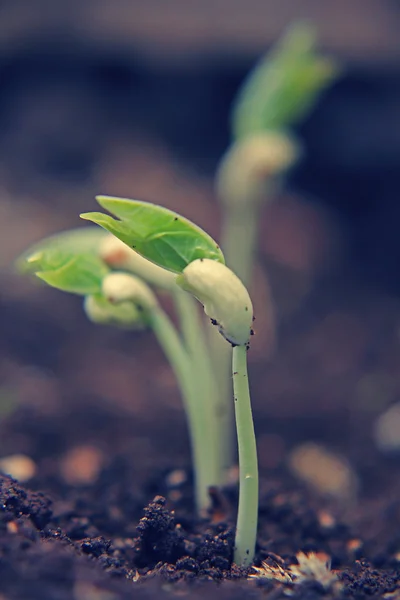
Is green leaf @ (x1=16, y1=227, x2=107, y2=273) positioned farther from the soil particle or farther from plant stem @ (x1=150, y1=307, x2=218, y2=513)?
the soil particle

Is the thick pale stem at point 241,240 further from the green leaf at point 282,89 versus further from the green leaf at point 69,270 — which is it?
the green leaf at point 69,270

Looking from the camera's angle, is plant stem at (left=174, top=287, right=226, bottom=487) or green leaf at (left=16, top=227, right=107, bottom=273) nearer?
green leaf at (left=16, top=227, right=107, bottom=273)

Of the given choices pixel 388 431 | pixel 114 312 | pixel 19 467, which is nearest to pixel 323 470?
pixel 388 431

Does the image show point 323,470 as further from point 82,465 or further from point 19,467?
point 19,467

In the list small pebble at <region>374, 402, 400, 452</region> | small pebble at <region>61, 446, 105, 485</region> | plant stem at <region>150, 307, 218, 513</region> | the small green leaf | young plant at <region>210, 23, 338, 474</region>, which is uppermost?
young plant at <region>210, 23, 338, 474</region>

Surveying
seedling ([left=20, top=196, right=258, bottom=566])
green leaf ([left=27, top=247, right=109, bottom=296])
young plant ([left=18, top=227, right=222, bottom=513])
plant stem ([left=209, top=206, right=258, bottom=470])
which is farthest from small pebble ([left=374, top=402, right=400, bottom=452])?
green leaf ([left=27, top=247, right=109, bottom=296])

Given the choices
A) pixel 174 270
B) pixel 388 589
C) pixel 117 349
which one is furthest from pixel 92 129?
pixel 388 589

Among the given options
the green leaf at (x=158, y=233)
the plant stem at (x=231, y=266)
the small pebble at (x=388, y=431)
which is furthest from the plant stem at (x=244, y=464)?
the small pebble at (x=388, y=431)
